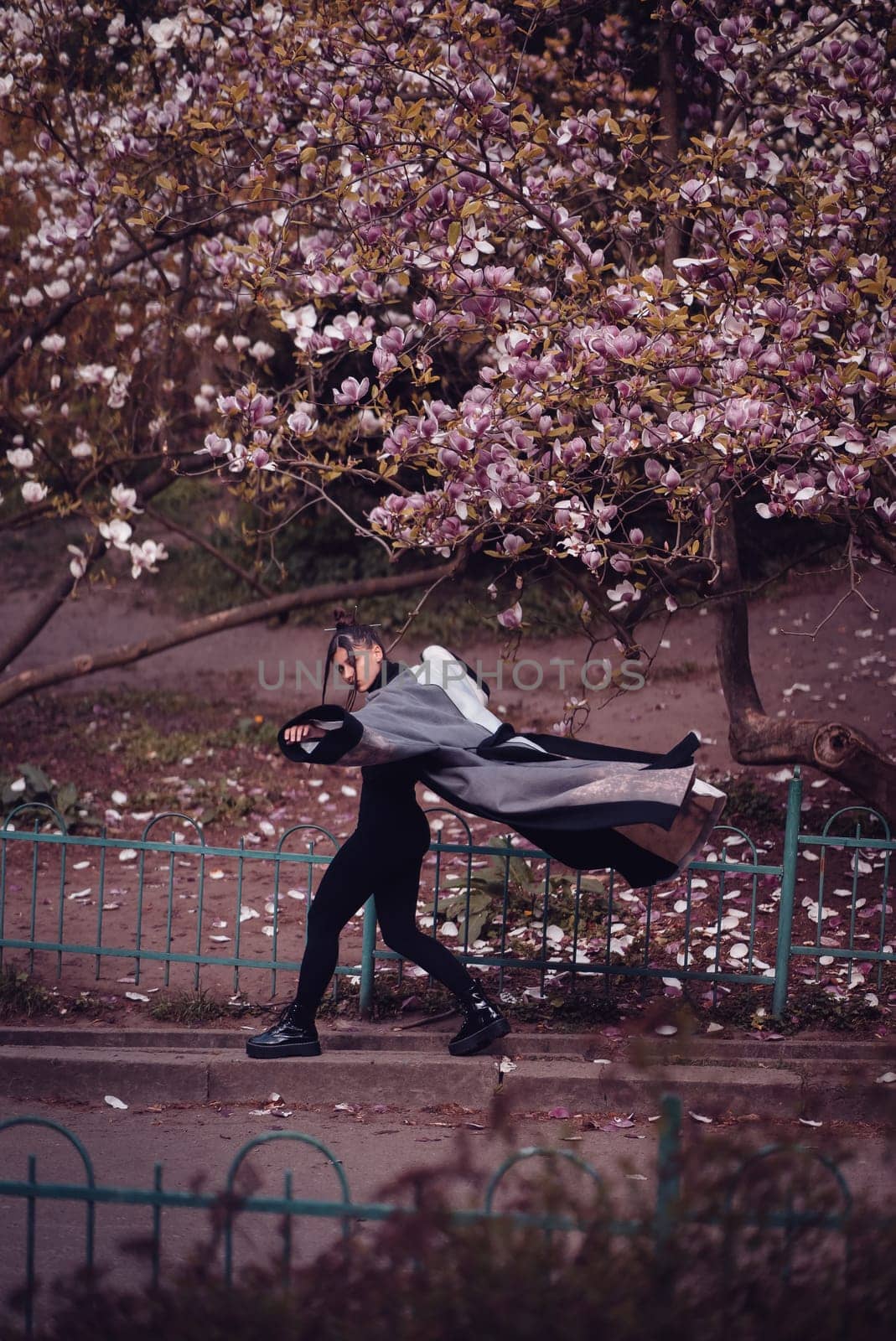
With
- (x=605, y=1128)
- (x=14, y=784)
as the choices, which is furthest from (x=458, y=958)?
(x=14, y=784)

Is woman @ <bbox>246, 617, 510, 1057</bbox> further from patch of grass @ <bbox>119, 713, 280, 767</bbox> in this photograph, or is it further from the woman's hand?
patch of grass @ <bbox>119, 713, 280, 767</bbox>

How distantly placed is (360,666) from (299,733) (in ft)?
2.17

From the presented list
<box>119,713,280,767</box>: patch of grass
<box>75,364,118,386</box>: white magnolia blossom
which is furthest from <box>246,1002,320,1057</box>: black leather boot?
<box>119,713,280,767</box>: patch of grass

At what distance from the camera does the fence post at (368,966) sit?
5.52 metres

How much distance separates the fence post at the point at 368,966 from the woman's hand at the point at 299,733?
1.28 meters

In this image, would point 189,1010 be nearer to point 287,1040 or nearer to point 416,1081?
point 287,1040

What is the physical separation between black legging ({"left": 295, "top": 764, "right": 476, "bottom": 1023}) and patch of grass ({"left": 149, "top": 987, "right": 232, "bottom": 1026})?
2.22ft

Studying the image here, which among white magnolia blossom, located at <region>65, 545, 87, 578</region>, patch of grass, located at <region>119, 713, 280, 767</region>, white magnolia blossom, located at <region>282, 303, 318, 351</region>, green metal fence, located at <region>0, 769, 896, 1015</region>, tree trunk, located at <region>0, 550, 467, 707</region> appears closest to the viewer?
green metal fence, located at <region>0, 769, 896, 1015</region>

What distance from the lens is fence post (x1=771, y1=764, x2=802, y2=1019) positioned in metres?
5.33

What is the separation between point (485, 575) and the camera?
14.6 metres

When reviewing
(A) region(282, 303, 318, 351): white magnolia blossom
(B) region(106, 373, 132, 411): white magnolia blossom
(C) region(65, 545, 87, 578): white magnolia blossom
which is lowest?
(C) region(65, 545, 87, 578): white magnolia blossom

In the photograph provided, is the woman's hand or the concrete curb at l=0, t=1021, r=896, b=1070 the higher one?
the woman's hand

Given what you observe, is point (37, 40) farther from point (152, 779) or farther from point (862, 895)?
point (862, 895)

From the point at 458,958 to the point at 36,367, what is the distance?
656 centimetres
